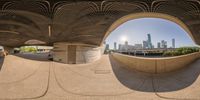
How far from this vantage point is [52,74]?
1095cm

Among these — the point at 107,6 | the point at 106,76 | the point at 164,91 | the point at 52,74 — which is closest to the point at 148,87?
the point at 164,91

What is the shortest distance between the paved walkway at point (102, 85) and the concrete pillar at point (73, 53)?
20.8 ft

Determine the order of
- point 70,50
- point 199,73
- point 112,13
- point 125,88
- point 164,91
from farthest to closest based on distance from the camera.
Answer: point 70,50 < point 112,13 < point 199,73 < point 125,88 < point 164,91

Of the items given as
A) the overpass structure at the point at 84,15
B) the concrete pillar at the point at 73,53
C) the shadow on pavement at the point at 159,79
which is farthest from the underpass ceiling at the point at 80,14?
the shadow on pavement at the point at 159,79

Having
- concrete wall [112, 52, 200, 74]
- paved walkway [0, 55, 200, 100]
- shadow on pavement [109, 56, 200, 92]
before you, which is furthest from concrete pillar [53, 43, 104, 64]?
concrete wall [112, 52, 200, 74]

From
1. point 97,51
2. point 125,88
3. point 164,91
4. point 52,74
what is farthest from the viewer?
point 97,51

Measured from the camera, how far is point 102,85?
8.80 meters

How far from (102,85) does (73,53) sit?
33.3 ft

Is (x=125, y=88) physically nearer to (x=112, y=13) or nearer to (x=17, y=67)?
(x=112, y=13)

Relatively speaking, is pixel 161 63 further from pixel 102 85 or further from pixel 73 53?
pixel 73 53

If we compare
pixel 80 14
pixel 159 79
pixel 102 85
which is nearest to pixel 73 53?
pixel 80 14

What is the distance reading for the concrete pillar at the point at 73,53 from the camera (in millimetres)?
17959

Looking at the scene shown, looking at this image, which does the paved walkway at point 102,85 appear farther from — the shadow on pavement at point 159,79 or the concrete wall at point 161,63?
the concrete wall at point 161,63

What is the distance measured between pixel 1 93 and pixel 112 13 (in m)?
10.5
